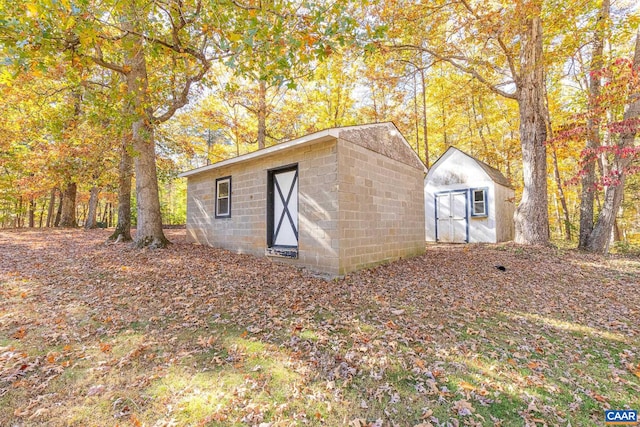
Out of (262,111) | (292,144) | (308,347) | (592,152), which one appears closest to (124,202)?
(292,144)

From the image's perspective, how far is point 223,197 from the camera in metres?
9.09

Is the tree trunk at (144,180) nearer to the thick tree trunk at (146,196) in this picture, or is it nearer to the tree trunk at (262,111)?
the thick tree trunk at (146,196)

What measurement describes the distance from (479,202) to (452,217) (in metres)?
1.24

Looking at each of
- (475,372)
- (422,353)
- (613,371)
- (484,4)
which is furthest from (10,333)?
(484,4)

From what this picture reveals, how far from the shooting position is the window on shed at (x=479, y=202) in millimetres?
11461

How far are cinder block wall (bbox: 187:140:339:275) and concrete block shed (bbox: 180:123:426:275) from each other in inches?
0.9

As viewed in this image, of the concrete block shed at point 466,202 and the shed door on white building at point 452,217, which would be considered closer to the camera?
the concrete block shed at point 466,202

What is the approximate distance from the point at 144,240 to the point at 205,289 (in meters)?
3.85

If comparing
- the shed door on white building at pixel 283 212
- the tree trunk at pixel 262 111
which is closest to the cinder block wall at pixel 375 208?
the shed door on white building at pixel 283 212

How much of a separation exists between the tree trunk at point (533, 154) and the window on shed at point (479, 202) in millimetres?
2747

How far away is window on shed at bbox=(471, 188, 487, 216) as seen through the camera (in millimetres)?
11461

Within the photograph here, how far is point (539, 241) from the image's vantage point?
8.38 meters

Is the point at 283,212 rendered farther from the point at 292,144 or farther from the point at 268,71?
the point at 268,71

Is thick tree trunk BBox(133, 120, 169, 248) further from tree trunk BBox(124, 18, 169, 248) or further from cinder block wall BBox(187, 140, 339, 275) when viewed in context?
cinder block wall BBox(187, 140, 339, 275)
